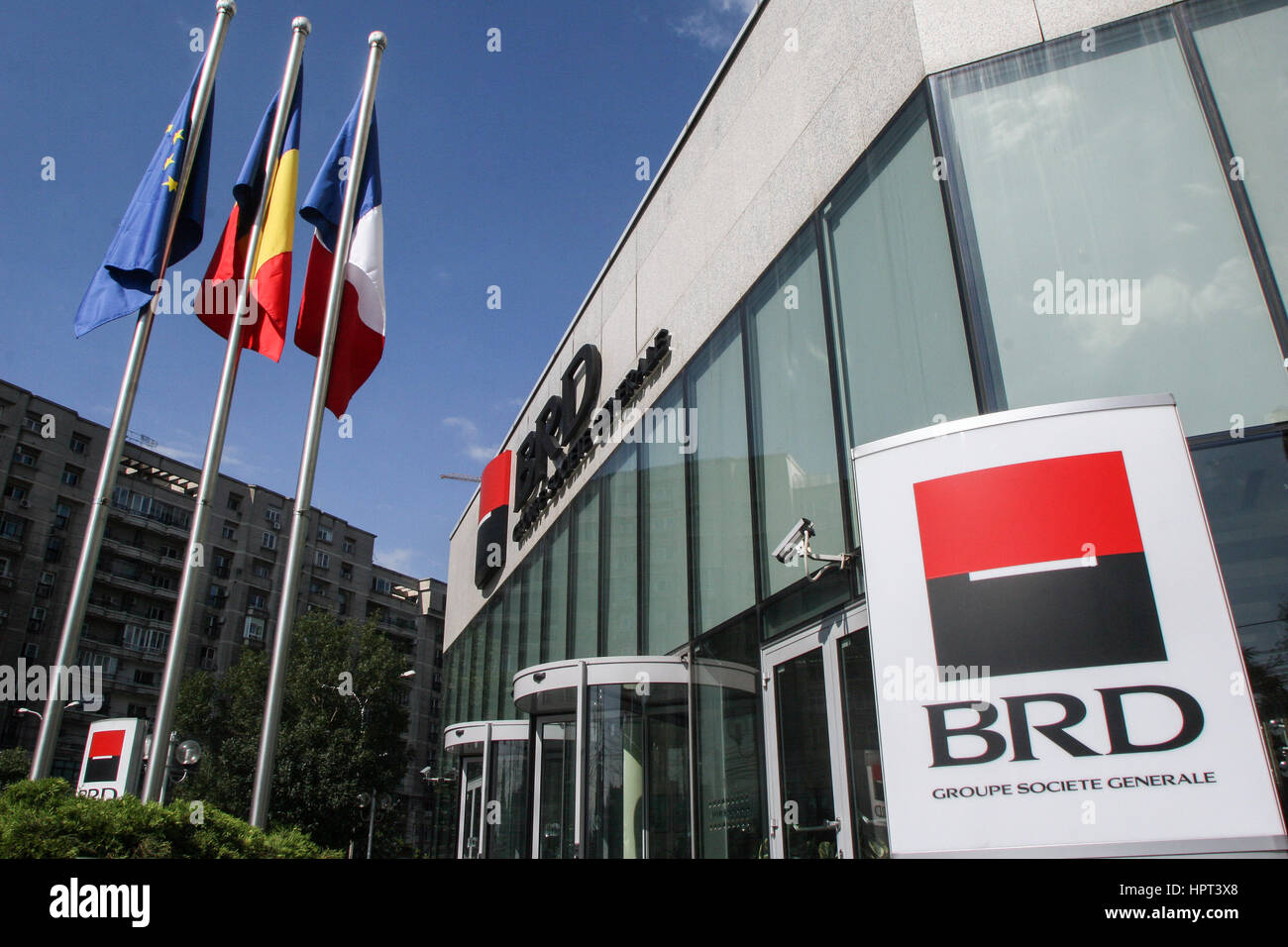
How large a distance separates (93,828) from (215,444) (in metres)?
5.37

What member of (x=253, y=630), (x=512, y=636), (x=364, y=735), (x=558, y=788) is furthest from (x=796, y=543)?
(x=253, y=630)

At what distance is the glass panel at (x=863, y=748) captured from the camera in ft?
22.6

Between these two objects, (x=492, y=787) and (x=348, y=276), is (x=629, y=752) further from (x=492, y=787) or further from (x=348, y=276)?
(x=348, y=276)

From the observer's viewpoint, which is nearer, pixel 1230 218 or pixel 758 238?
pixel 1230 218

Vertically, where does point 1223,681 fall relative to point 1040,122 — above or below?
below

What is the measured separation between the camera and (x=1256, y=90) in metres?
6.63

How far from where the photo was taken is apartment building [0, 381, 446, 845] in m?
56.8

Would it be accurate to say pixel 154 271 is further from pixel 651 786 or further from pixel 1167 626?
pixel 1167 626

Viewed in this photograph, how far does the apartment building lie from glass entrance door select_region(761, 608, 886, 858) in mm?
47078
